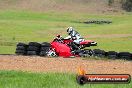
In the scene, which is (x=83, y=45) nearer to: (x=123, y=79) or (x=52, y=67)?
(x=52, y=67)

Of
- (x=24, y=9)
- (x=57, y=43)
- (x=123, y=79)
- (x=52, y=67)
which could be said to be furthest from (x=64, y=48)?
(x=24, y=9)

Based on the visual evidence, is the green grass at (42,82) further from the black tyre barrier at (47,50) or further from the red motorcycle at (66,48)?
the black tyre barrier at (47,50)

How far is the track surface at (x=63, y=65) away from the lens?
17422 millimetres

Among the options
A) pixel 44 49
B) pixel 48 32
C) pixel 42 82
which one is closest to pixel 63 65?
pixel 44 49

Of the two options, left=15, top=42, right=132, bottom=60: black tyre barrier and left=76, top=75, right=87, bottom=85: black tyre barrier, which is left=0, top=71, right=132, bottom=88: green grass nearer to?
left=76, top=75, right=87, bottom=85: black tyre barrier

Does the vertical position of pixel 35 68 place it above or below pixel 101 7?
above

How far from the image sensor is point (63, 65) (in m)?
18.8

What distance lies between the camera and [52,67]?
59.4ft

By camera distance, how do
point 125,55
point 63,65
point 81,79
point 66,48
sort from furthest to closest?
1. point 66,48
2. point 125,55
3. point 63,65
4. point 81,79

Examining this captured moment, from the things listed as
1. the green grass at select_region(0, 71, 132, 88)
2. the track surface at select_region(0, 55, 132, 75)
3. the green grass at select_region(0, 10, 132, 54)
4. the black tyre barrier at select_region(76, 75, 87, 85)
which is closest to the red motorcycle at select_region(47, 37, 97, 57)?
the track surface at select_region(0, 55, 132, 75)

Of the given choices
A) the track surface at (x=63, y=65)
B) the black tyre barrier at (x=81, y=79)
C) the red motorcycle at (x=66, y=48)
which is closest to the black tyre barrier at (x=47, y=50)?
the red motorcycle at (x=66, y=48)

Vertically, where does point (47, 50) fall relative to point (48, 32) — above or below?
above

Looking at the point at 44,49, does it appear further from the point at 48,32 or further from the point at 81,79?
the point at 48,32

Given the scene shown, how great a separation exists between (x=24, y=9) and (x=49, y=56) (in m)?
102
